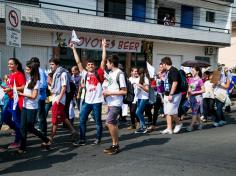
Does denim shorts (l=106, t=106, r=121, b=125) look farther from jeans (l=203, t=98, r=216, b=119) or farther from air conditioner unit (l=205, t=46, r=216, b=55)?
air conditioner unit (l=205, t=46, r=216, b=55)

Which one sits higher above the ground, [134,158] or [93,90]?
[93,90]

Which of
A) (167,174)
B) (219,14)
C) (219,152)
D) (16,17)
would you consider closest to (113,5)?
(219,14)

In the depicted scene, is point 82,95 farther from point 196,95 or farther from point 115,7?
point 115,7

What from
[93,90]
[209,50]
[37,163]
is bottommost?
[37,163]

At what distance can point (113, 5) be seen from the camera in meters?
22.2

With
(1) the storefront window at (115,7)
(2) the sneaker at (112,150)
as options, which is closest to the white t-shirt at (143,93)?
(2) the sneaker at (112,150)

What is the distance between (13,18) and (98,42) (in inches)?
412

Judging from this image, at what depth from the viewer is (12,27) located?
9555 millimetres

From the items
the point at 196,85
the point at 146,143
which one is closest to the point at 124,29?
the point at 196,85

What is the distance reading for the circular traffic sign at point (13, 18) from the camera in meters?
9.47

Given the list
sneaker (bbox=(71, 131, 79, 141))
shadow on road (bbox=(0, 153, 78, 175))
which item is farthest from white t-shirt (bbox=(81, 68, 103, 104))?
shadow on road (bbox=(0, 153, 78, 175))

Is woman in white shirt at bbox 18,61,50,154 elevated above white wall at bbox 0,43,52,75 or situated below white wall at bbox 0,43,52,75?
below

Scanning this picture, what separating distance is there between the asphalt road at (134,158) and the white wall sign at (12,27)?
228 cm

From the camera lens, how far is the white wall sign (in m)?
9.39
